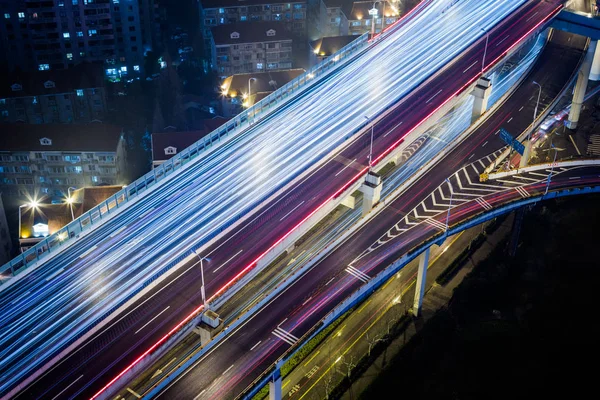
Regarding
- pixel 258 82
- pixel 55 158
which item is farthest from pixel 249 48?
pixel 55 158

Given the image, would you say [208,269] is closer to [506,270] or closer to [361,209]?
[361,209]

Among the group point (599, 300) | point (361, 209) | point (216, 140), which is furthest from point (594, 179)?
point (216, 140)

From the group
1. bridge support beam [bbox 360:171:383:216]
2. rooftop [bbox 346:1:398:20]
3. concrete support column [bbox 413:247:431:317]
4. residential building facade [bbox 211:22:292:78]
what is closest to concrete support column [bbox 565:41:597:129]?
rooftop [bbox 346:1:398:20]

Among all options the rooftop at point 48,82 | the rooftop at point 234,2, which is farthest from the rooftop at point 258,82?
the rooftop at point 234,2

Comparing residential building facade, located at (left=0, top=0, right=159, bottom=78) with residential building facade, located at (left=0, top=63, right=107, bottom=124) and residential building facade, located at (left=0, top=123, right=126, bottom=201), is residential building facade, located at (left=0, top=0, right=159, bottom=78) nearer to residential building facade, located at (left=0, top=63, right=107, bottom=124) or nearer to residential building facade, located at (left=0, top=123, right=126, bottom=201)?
residential building facade, located at (left=0, top=63, right=107, bottom=124)

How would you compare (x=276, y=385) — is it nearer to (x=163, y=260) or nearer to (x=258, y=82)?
(x=163, y=260)
